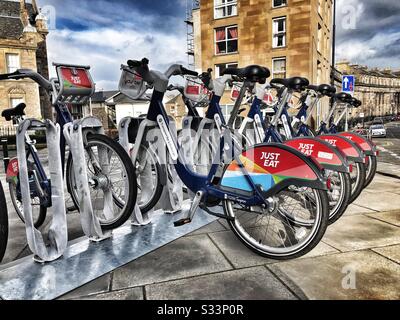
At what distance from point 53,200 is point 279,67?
795 inches

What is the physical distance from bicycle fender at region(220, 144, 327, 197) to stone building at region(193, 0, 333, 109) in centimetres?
1828

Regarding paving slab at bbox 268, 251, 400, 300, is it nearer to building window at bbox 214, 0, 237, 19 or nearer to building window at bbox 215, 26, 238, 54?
building window at bbox 215, 26, 238, 54

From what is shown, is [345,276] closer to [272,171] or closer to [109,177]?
[272,171]

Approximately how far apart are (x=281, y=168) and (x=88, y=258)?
1845 millimetres

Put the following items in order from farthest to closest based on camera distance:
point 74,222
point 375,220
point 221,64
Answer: point 221,64 < point 74,222 < point 375,220

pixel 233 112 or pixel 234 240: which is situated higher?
pixel 233 112

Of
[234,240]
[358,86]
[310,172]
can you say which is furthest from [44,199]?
[358,86]

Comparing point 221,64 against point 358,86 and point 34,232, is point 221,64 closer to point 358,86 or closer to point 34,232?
point 34,232

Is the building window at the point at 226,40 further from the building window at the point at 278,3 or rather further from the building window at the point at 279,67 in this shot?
the building window at the point at 279,67

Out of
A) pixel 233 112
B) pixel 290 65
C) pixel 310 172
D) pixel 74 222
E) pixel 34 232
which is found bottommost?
pixel 74 222

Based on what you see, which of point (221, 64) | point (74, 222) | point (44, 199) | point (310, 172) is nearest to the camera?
point (310, 172)

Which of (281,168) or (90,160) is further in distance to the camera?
(90,160)

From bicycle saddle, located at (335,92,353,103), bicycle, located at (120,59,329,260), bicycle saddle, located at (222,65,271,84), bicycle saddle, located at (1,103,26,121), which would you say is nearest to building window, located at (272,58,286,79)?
bicycle saddle, located at (335,92,353,103)

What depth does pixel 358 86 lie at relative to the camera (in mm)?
74688
